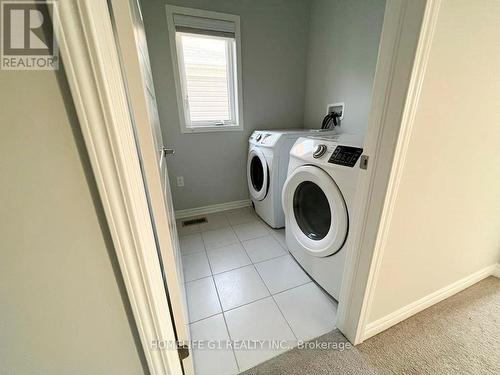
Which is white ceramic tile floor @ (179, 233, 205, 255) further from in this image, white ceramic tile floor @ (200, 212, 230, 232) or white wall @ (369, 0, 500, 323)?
white wall @ (369, 0, 500, 323)

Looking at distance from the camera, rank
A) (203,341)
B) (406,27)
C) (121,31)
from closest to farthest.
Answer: (121,31), (406,27), (203,341)

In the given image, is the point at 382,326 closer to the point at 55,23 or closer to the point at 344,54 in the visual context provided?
the point at 55,23

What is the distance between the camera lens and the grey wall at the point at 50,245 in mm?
343

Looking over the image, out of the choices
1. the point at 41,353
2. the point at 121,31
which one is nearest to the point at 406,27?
the point at 121,31

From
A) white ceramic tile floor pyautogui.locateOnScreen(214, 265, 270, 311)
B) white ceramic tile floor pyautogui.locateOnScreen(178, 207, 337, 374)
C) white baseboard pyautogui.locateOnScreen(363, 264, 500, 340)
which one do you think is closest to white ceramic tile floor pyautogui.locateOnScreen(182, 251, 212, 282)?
white ceramic tile floor pyautogui.locateOnScreen(178, 207, 337, 374)

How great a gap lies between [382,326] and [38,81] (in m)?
1.55

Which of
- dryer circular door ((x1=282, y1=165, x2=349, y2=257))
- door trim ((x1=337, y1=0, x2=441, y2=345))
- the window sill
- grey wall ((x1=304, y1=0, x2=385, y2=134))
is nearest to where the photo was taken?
door trim ((x1=337, y1=0, x2=441, y2=345))

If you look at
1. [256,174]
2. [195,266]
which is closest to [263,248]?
[195,266]

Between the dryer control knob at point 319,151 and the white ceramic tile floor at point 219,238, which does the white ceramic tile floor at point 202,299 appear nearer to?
the white ceramic tile floor at point 219,238

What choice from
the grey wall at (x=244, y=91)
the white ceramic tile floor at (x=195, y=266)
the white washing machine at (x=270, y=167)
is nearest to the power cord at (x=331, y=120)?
the white washing machine at (x=270, y=167)

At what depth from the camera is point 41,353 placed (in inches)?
17.9

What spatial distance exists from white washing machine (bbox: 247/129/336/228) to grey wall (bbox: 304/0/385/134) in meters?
0.34

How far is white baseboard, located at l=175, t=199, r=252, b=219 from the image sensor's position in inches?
88.3

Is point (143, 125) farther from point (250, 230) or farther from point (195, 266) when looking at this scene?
point (250, 230)
